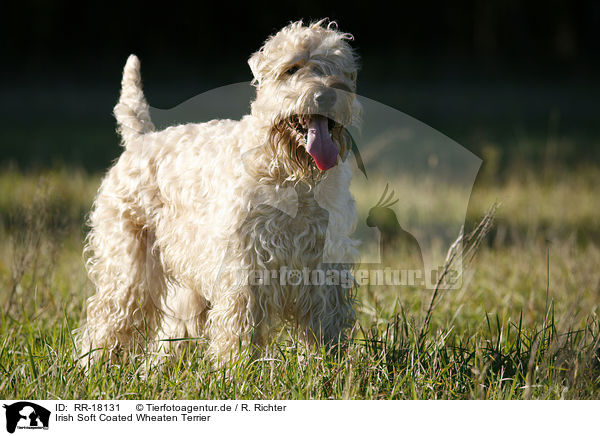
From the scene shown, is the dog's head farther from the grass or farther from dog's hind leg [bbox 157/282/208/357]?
dog's hind leg [bbox 157/282/208/357]

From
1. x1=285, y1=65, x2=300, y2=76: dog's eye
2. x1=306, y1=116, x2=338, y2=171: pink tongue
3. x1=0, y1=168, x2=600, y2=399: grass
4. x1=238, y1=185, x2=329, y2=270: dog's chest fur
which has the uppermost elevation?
x1=285, y1=65, x2=300, y2=76: dog's eye

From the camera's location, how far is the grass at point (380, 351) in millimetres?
3338

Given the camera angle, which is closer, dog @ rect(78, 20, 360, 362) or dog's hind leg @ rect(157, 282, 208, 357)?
dog @ rect(78, 20, 360, 362)

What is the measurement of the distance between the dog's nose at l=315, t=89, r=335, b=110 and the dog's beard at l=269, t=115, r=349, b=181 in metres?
0.06

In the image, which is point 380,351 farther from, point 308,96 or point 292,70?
point 292,70

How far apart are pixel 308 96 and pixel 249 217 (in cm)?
67

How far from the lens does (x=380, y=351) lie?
3652 millimetres

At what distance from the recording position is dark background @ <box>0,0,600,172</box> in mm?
14938

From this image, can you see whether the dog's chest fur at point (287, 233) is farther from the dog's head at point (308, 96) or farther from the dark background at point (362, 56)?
the dark background at point (362, 56)

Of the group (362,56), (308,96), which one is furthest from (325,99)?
(362,56)

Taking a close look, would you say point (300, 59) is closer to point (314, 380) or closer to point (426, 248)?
point (314, 380)
